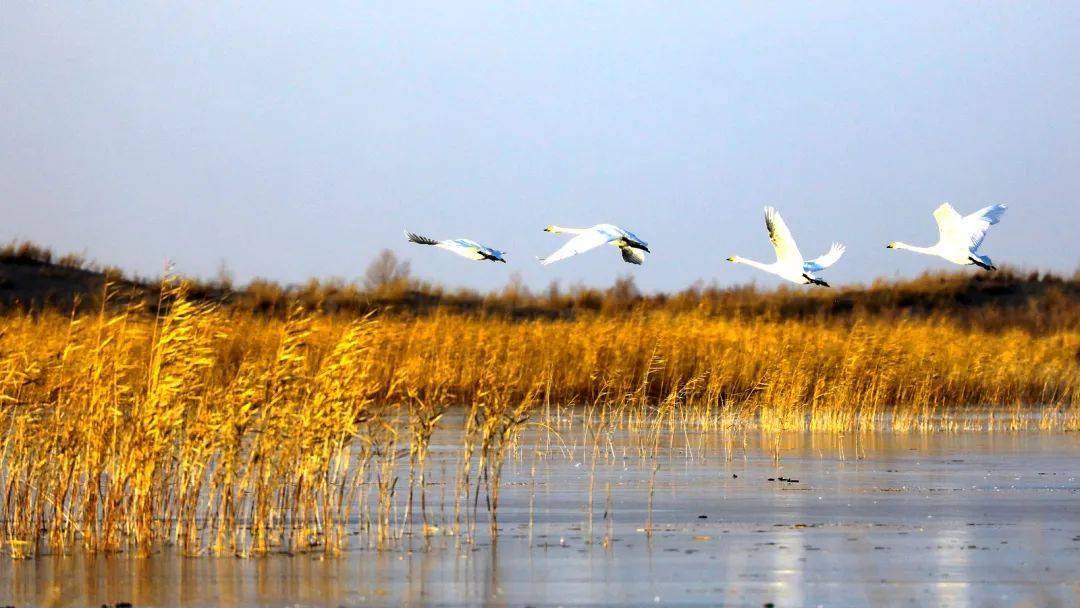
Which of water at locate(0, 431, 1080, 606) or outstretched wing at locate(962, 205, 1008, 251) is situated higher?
outstretched wing at locate(962, 205, 1008, 251)

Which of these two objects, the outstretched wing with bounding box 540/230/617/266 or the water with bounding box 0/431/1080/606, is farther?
the outstretched wing with bounding box 540/230/617/266

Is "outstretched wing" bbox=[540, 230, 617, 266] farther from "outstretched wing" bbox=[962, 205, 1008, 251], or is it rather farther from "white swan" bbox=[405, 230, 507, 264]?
"outstretched wing" bbox=[962, 205, 1008, 251]

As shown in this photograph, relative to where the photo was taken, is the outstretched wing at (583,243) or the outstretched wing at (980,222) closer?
the outstretched wing at (583,243)

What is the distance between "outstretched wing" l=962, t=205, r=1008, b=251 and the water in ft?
19.5

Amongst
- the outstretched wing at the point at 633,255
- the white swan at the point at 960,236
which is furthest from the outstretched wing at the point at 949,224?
the outstretched wing at the point at 633,255

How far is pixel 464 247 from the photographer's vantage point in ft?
51.4

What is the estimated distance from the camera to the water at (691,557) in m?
8.13

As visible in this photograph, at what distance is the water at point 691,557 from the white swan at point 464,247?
2349mm

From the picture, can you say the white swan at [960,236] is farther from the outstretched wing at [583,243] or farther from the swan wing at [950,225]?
the outstretched wing at [583,243]

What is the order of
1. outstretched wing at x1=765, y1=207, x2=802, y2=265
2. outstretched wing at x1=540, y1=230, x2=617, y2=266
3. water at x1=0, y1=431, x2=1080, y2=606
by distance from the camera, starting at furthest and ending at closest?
outstretched wing at x1=765, y1=207, x2=802, y2=265
outstretched wing at x1=540, y1=230, x2=617, y2=266
water at x1=0, y1=431, x2=1080, y2=606

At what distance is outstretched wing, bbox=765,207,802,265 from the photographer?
64.2ft

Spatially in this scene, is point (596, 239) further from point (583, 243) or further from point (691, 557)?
point (691, 557)

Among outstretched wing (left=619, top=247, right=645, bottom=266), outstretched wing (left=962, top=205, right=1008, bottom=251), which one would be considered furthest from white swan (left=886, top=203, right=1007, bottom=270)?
outstretched wing (left=619, top=247, right=645, bottom=266)

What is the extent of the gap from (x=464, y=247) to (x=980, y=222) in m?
8.43
